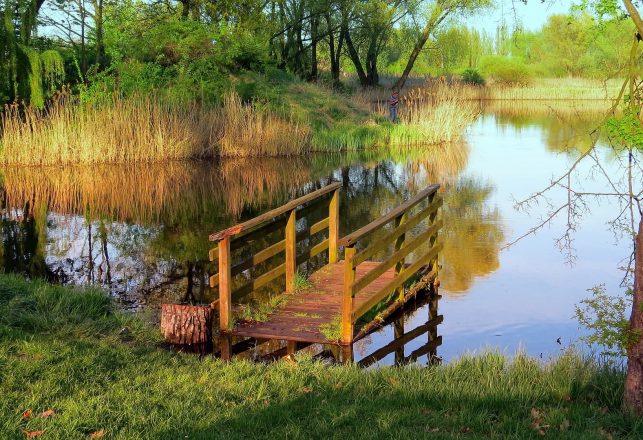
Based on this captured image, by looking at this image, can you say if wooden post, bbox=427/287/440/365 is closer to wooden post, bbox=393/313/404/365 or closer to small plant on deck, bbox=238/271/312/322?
wooden post, bbox=393/313/404/365

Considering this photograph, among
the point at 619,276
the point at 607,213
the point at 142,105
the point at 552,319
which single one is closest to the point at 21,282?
the point at 552,319

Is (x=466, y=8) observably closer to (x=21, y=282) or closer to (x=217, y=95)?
(x=217, y=95)

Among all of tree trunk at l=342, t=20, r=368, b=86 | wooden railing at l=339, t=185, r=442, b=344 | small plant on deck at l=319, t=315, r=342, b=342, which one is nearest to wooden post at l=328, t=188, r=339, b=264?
wooden railing at l=339, t=185, r=442, b=344

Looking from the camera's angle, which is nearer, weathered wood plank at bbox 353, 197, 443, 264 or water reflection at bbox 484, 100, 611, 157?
weathered wood plank at bbox 353, 197, 443, 264

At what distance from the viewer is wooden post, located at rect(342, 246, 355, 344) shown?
771cm

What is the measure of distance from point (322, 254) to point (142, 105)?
516 inches

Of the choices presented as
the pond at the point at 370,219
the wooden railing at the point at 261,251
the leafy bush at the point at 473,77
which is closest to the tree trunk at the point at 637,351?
the pond at the point at 370,219

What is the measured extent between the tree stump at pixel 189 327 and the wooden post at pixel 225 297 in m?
0.16

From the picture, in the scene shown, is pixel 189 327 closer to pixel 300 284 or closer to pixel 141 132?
pixel 300 284

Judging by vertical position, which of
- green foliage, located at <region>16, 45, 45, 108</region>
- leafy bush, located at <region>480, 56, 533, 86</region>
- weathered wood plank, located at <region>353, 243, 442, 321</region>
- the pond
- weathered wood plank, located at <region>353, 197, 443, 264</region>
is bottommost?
the pond

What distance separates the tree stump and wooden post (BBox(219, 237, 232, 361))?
6.1 inches

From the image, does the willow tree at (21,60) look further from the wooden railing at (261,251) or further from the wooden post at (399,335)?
the wooden post at (399,335)

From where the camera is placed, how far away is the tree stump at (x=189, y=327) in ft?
26.3

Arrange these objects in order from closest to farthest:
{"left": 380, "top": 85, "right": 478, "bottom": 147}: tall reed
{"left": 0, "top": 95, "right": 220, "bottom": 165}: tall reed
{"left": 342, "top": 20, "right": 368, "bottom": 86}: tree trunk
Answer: {"left": 0, "top": 95, "right": 220, "bottom": 165}: tall reed → {"left": 380, "top": 85, "right": 478, "bottom": 147}: tall reed → {"left": 342, "top": 20, "right": 368, "bottom": 86}: tree trunk
